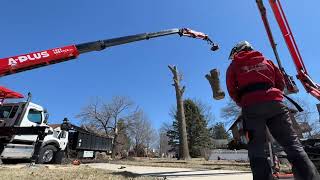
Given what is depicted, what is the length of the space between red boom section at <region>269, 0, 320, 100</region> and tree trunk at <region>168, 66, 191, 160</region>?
17.0 m

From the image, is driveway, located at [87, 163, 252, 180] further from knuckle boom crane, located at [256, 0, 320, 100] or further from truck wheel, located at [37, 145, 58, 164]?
truck wheel, located at [37, 145, 58, 164]

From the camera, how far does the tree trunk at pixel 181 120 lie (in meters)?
27.0

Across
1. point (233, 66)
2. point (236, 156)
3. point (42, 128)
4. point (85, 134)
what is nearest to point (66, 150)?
point (85, 134)

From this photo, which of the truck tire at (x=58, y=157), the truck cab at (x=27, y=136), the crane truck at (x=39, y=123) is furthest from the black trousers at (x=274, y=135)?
the truck tire at (x=58, y=157)

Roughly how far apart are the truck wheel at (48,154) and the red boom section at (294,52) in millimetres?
10597

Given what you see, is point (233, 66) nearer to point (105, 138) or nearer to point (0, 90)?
point (0, 90)

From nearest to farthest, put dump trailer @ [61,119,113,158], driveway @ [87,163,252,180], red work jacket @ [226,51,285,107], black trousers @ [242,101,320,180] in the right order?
1. black trousers @ [242,101,320,180]
2. red work jacket @ [226,51,285,107]
3. driveway @ [87,163,252,180]
4. dump trailer @ [61,119,113,158]

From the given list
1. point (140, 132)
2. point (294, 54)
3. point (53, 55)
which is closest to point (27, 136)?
point (53, 55)

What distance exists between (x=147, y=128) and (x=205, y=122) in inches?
1014

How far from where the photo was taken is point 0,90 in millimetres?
15594

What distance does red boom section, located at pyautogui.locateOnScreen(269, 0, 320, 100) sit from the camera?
9.75 metres

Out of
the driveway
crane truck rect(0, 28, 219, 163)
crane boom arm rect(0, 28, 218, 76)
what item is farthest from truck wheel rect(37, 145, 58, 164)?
the driveway

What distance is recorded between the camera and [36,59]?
12.2 meters

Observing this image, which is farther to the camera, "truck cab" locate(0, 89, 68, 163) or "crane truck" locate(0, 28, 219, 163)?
"truck cab" locate(0, 89, 68, 163)
